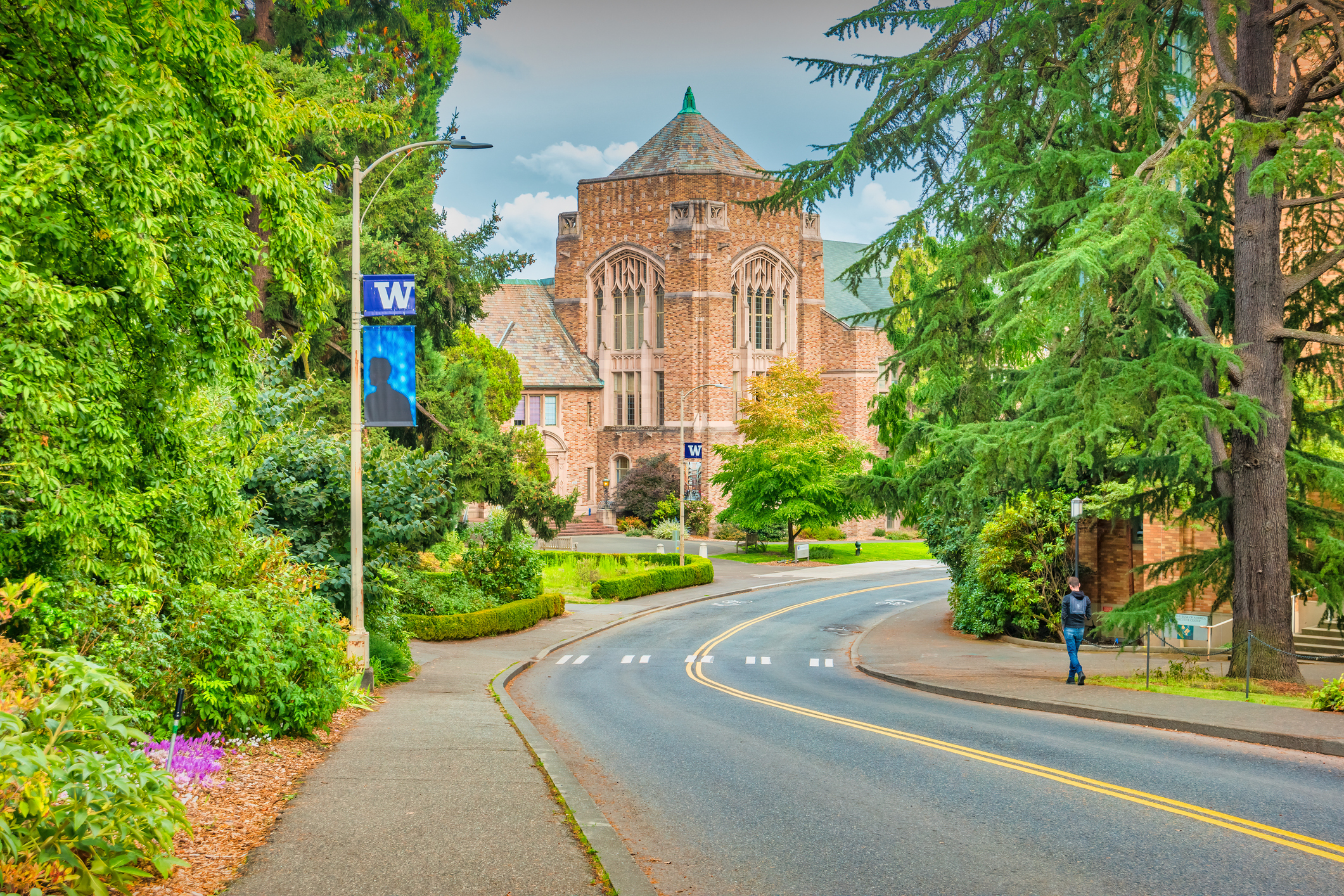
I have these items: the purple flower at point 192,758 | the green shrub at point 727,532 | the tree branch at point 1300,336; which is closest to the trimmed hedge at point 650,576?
the green shrub at point 727,532

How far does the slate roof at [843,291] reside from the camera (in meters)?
69.5

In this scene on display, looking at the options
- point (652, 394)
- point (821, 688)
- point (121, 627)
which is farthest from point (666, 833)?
point (652, 394)

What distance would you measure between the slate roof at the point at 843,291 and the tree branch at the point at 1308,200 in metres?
48.8

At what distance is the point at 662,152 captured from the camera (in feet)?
204

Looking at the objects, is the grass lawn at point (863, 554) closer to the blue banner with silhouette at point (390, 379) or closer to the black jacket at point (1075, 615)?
the black jacket at point (1075, 615)

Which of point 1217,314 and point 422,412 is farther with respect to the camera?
point 422,412

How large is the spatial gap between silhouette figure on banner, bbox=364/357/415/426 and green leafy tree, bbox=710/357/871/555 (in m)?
36.0

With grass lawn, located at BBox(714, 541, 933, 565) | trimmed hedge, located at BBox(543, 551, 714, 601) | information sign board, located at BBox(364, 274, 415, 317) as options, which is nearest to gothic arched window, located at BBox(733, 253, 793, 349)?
grass lawn, located at BBox(714, 541, 933, 565)

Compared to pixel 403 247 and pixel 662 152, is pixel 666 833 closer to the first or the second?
pixel 403 247

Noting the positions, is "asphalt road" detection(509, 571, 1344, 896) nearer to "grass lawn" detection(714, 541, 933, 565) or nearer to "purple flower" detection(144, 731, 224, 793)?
"purple flower" detection(144, 731, 224, 793)

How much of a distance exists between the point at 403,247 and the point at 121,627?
18.4m

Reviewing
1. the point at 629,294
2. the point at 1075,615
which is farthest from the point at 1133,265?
the point at 629,294

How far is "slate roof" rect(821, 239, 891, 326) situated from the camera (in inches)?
2736

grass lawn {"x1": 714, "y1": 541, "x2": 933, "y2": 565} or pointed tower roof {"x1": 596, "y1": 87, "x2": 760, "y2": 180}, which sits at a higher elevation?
pointed tower roof {"x1": 596, "y1": 87, "x2": 760, "y2": 180}
